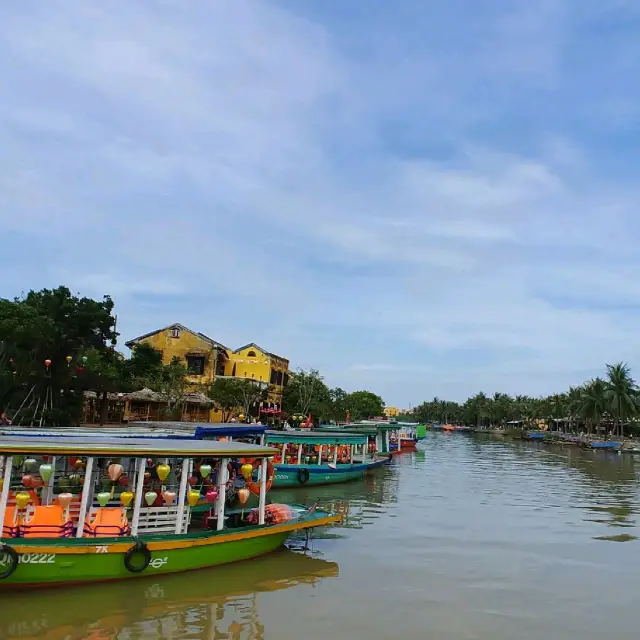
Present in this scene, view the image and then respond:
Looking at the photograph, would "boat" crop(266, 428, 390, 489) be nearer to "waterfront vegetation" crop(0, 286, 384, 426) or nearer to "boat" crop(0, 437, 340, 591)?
"boat" crop(0, 437, 340, 591)

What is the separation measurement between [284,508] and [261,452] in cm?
226

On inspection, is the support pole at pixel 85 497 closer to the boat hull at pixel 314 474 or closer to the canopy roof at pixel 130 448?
the canopy roof at pixel 130 448

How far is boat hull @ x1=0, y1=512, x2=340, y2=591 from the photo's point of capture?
860 centimetres

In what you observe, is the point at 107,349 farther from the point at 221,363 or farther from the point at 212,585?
the point at 212,585

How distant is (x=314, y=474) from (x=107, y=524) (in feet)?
39.2

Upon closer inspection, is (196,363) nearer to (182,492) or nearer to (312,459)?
(312,459)

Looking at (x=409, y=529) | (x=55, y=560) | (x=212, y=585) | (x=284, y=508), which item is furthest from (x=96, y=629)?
(x=409, y=529)

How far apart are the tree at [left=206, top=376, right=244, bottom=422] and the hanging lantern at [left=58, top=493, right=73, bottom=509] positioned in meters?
31.4

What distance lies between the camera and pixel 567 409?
254ft

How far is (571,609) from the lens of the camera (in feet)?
30.4

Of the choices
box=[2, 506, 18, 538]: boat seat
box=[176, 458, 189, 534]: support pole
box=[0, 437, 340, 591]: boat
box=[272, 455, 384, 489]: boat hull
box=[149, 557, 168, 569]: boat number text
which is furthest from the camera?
box=[272, 455, 384, 489]: boat hull

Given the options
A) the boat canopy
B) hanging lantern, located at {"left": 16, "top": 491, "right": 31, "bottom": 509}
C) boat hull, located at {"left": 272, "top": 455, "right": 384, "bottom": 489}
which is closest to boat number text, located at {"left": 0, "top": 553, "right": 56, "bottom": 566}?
hanging lantern, located at {"left": 16, "top": 491, "right": 31, "bottom": 509}

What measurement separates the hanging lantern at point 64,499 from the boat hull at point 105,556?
2.28 feet

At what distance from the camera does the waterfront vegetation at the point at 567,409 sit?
62062mm
